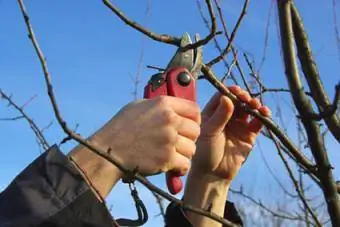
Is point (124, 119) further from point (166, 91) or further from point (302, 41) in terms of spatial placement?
point (302, 41)

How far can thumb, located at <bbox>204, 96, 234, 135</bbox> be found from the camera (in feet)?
6.04

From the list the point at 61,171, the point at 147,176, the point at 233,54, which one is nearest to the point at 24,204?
the point at 61,171

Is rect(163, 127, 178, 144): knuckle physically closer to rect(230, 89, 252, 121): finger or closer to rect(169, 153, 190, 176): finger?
rect(169, 153, 190, 176): finger

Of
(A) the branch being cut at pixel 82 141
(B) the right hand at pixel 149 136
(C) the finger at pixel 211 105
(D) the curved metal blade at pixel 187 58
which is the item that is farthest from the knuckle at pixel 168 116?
(C) the finger at pixel 211 105

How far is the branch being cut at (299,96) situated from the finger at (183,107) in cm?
20

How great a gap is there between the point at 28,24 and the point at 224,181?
80cm

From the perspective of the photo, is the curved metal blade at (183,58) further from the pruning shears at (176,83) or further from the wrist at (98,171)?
the wrist at (98,171)

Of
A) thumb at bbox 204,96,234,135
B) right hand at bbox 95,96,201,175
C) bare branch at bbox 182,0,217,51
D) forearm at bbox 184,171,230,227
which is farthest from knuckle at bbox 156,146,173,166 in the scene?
forearm at bbox 184,171,230,227

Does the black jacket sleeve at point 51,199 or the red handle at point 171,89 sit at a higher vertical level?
the red handle at point 171,89

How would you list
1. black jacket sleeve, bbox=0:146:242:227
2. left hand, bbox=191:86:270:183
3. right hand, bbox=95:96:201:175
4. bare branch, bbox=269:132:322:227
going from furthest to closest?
bare branch, bbox=269:132:322:227, left hand, bbox=191:86:270:183, right hand, bbox=95:96:201:175, black jacket sleeve, bbox=0:146:242:227

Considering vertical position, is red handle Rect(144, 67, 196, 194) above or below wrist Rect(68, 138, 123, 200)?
above

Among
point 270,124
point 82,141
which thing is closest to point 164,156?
point 82,141

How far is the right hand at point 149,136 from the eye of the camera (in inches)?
52.2

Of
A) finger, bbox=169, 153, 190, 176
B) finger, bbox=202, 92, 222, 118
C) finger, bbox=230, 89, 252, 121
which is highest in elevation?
finger, bbox=202, 92, 222, 118
